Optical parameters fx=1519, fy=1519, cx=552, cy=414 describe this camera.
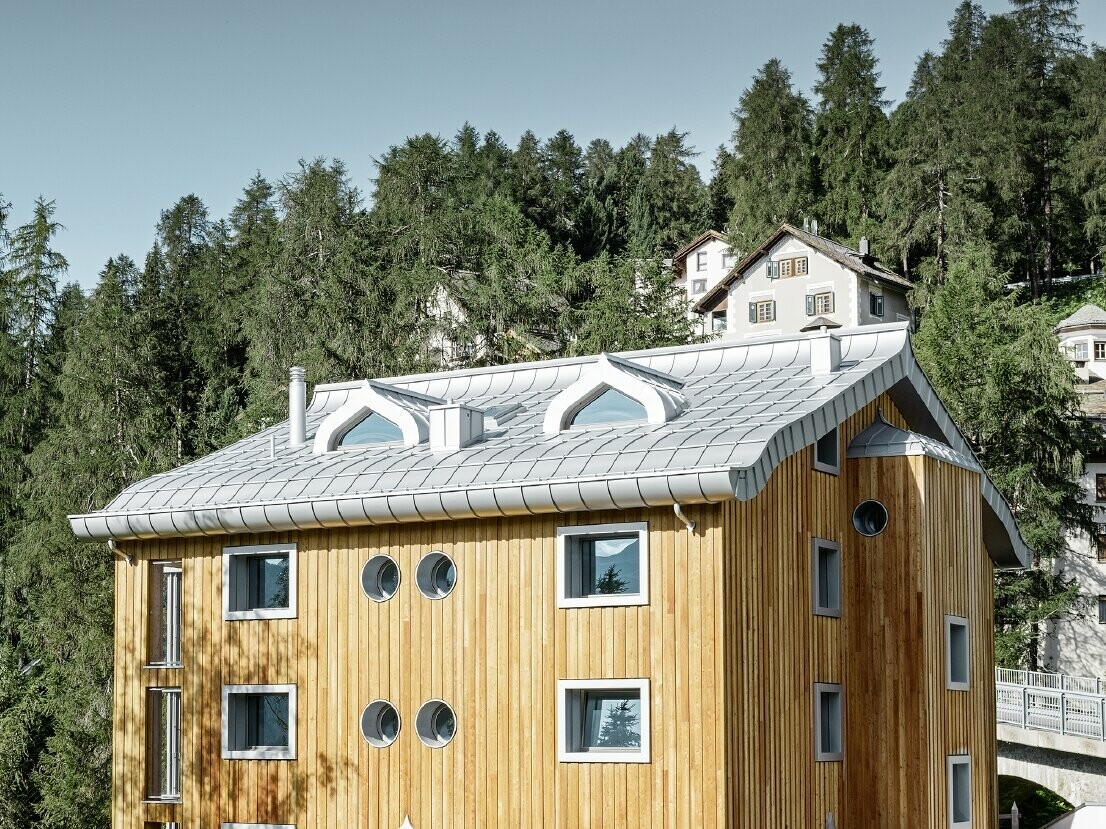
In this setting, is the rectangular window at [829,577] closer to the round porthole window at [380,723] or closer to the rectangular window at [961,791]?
the rectangular window at [961,791]

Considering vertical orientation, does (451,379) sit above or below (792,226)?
below

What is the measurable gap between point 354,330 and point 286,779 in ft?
94.4

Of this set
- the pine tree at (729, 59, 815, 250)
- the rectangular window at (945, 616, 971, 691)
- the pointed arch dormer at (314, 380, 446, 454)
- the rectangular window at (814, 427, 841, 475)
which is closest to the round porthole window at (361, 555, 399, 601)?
the pointed arch dormer at (314, 380, 446, 454)

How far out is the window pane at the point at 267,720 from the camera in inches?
914

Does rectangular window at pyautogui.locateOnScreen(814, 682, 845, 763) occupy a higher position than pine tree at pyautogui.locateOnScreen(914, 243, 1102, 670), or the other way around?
pine tree at pyautogui.locateOnScreen(914, 243, 1102, 670)

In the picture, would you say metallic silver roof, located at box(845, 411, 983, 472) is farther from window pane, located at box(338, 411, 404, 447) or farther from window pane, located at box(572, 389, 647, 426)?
window pane, located at box(338, 411, 404, 447)

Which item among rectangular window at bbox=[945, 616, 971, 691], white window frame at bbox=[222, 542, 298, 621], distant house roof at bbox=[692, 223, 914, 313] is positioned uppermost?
distant house roof at bbox=[692, 223, 914, 313]

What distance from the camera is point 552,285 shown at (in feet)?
169

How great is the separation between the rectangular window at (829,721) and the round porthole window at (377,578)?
20.9ft

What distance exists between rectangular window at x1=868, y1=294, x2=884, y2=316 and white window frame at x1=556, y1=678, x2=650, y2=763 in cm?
5226

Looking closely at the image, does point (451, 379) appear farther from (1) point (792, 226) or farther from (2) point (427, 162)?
(1) point (792, 226)

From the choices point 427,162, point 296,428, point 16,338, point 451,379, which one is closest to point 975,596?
point 451,379

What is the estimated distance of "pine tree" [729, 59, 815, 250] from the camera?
256 feet

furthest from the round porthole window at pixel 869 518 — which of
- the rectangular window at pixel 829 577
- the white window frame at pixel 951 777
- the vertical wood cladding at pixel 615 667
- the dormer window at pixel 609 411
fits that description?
the dormer window at pixel 609 411
